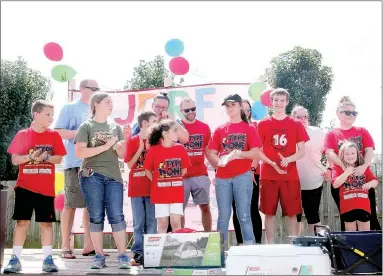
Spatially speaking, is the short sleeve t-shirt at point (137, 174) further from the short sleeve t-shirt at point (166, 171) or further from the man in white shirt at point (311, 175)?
the man in white shirt at point (311, 175)

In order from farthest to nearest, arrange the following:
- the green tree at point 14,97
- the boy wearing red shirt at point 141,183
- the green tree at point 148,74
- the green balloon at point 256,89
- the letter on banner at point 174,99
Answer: the green tree at point 148,74 → the green tree at point 14,97 → the letter on banner at point 174,99 → the green balloon at point 256,89 → the boy wearing red shirt at point 141,183

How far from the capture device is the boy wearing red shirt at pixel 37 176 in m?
4.47

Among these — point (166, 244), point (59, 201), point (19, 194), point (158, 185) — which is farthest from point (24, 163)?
point (59, 201)

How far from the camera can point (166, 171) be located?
4.77m

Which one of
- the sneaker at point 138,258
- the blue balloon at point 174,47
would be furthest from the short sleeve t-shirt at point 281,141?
the blue balloon at point 174,47

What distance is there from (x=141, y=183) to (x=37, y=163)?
995 mm

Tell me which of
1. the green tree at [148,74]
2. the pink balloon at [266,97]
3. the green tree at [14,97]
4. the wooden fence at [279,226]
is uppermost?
the green tree at [148,74]

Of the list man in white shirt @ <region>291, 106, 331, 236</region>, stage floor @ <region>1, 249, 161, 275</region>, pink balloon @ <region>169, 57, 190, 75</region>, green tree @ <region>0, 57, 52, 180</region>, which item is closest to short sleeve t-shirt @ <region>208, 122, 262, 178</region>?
man in white shirt @ <region>291, 106, 331, 236</region>

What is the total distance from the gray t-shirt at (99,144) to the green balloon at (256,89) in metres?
2.20

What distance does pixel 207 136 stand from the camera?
5496 millimetres

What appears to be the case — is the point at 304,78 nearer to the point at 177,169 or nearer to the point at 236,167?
the point at 236,167

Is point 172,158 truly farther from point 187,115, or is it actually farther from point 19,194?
point 19,194

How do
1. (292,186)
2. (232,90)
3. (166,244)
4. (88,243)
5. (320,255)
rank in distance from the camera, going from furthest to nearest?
(232,90), (88,243), (292,186), (166,244), (320,255)

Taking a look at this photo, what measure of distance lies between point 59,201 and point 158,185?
2.70 m
